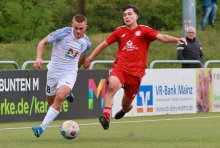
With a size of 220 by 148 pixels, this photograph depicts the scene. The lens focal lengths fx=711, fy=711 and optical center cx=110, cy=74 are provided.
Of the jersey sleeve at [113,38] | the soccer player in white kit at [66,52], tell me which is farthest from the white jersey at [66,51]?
the jersey sleeve at [113,38]

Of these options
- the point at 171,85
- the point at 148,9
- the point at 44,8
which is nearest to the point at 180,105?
the point at 171,85

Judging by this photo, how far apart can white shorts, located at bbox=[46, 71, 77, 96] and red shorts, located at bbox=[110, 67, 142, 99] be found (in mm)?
757

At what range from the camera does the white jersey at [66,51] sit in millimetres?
11969

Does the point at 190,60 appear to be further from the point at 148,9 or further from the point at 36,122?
the point at 148,9

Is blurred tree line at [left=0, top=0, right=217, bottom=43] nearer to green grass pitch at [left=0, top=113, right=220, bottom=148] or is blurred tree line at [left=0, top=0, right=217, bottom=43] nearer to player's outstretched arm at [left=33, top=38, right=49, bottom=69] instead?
green grass pitch at [left=0, top=113, right=220, bottom=148]

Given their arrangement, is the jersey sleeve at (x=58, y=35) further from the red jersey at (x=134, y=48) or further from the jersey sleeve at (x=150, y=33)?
the jersey sleeve at (x=150, y=33)

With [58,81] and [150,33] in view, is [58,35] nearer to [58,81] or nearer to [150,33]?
[58,81]

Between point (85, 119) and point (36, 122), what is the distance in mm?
1500

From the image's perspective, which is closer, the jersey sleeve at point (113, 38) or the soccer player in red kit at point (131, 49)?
the soccer player in red kit at point (131, 49)

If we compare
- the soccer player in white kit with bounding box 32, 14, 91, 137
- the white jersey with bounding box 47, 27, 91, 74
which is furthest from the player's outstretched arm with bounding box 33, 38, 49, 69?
the white jersey with bounding box 47, 27, 91, 74

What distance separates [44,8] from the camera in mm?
31016

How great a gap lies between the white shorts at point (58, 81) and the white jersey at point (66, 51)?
0.28 ft

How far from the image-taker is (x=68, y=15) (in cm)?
3800

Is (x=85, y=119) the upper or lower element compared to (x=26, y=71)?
lower
